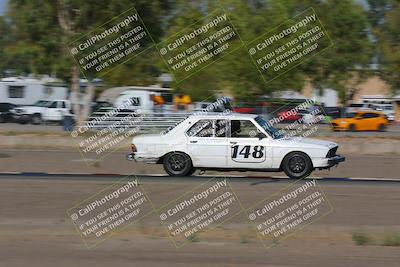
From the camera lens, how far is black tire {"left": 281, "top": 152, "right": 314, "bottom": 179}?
15219mm

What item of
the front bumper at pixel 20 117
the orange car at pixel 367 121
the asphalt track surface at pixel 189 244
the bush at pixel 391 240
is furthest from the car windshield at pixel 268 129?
the front bumper at pixel 20 117

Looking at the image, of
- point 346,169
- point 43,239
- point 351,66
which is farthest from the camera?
point 351,66

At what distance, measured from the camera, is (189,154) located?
15453mm

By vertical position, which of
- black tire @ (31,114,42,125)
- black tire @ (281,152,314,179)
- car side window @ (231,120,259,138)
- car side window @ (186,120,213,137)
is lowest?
black tire @ (281,152,314,179)

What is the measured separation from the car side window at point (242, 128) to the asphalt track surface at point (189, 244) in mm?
2219

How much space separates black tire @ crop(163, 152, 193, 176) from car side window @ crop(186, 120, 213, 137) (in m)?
0.53

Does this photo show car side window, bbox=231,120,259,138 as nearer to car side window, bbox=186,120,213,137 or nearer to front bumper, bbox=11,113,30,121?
car side window, bbox=186,120,213,137

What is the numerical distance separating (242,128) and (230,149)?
0.54m

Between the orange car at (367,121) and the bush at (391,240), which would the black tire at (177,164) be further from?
the orange car at (367,121)

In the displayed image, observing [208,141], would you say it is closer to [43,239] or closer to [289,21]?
[43,239]

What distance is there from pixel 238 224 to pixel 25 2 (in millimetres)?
22510

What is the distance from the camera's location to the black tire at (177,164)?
15438 millimetres

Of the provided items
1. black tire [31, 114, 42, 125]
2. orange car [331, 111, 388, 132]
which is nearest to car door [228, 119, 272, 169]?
orange car [331, 111, 388, 132]

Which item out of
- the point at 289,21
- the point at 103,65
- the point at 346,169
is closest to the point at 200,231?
the point at 346,169
